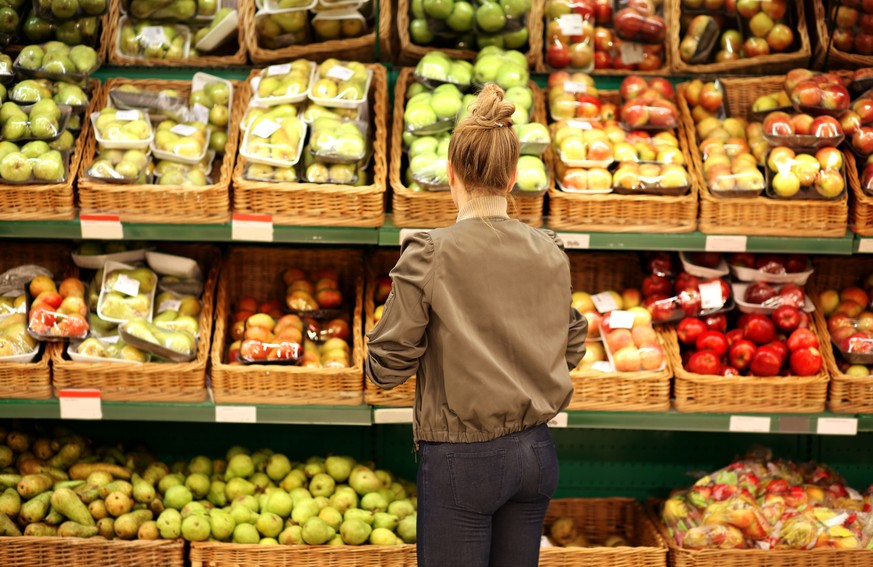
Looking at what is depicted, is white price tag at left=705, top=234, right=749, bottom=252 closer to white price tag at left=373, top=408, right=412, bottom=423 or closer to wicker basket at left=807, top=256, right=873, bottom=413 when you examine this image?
wicker basket at left=807, top=256, right=873, bottom=413

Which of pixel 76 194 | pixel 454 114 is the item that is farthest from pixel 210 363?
pixel 454 114

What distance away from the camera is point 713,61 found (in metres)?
3.60

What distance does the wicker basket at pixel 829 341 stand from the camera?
3104 mm

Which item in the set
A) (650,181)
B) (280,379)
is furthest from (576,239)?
(280,379)

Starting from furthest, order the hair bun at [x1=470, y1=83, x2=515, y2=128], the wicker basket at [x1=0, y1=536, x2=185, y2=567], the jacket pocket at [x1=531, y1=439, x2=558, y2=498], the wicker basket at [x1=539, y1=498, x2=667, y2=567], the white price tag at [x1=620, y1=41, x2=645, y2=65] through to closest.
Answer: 1. the white price tag at [x1=620, y1=41, x2=645, y2=65]
2. the wicker basket at [x1=539, y1=498, x2=667, y2=567]
3. the wicker basket at [x1=0, y1=536, x2=185, y2=567]
4. the jacket pocket at [x1=531, y1=439, x2=558, y2=498]
5. the hair bun at [x1=470, y1=83, x2=515, y2=128]

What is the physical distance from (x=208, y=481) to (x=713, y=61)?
7.34ft

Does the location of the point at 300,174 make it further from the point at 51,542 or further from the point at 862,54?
the point at 862,54

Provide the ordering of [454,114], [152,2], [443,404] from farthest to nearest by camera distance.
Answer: [152,2]
[454,114]
[443,404]

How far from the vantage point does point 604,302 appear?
3346 millimetres

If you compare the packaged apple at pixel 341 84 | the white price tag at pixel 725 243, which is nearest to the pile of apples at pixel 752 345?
the white price tag at pixel 725 243

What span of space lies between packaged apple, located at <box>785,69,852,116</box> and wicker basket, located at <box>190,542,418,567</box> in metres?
1.85

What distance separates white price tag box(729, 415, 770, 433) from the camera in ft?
10.2

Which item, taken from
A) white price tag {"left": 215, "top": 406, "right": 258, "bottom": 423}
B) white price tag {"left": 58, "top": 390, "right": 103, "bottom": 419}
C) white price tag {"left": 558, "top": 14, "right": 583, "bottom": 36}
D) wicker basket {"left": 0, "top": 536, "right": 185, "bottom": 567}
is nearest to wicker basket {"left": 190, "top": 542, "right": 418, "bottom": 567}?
wicker basket {"left": 0, "top": 536, "right": 185, "bottom": 567}

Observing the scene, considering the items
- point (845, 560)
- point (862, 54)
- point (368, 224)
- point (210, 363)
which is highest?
point (862, 54)
